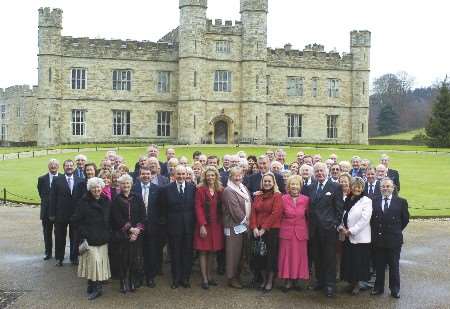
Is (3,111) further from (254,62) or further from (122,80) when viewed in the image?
(254,62)

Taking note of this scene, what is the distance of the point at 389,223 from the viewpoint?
26.1ft

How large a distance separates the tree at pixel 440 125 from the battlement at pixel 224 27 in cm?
1650

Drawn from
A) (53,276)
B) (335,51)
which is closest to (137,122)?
(335,51)

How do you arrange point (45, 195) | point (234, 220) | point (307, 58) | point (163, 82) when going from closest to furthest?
point (234, 220), point (45, 195), point (163, 82), point (307, 58)

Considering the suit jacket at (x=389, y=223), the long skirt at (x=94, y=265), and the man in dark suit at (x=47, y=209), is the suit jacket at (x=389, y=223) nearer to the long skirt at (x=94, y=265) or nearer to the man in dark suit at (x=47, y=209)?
the long skirt at (x=94, y=265)

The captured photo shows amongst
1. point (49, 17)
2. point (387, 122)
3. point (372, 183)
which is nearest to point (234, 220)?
point (372, 183)

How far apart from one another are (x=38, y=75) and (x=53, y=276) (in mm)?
32146

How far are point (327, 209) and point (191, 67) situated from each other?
3177 cm

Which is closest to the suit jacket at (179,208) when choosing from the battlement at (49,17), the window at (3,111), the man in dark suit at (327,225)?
the man in dark suit at (327,225)

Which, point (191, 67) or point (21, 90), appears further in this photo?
point (21, 90)

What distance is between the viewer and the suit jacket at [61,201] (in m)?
9.44

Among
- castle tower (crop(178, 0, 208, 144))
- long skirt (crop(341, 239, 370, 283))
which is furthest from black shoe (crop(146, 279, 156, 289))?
castle tower (crop(178, 0, 208, 144))

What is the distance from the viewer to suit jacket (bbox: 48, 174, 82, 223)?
944 cm

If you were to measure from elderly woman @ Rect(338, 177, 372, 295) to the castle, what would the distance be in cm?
3115
